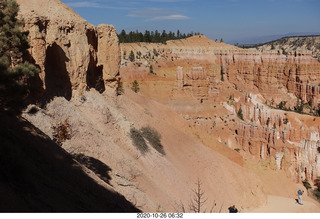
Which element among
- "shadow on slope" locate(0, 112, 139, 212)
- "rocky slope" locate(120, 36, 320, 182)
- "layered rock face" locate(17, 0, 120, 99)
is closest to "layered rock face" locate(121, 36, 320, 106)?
"rocky slope" locate(120, 36, 320, 182)

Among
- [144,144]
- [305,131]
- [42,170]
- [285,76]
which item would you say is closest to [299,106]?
[285,76]

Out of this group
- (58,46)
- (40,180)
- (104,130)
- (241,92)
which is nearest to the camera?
(40,180)

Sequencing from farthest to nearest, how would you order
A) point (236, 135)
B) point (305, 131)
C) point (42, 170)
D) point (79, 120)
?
point (305, 131) → point (236, 135) → point (79, 120) → point (42, 170)

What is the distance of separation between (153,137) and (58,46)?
10.2m

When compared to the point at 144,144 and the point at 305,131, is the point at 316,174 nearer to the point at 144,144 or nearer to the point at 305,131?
the point at 305,131

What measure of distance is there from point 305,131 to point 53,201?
45.4 m

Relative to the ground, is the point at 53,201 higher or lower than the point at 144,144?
higher

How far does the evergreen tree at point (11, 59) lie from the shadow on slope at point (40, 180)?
0.76 meters

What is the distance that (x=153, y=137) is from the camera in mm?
23062

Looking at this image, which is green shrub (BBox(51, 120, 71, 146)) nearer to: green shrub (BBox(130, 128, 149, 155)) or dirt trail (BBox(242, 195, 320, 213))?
green shrub (BBox(130, 128, 149, 155))

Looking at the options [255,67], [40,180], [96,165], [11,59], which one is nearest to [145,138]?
[96,165]

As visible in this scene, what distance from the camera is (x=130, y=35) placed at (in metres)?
81.8

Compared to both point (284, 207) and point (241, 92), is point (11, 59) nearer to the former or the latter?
point (284, 207)

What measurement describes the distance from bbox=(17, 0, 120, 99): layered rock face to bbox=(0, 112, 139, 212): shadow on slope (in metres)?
3.84
